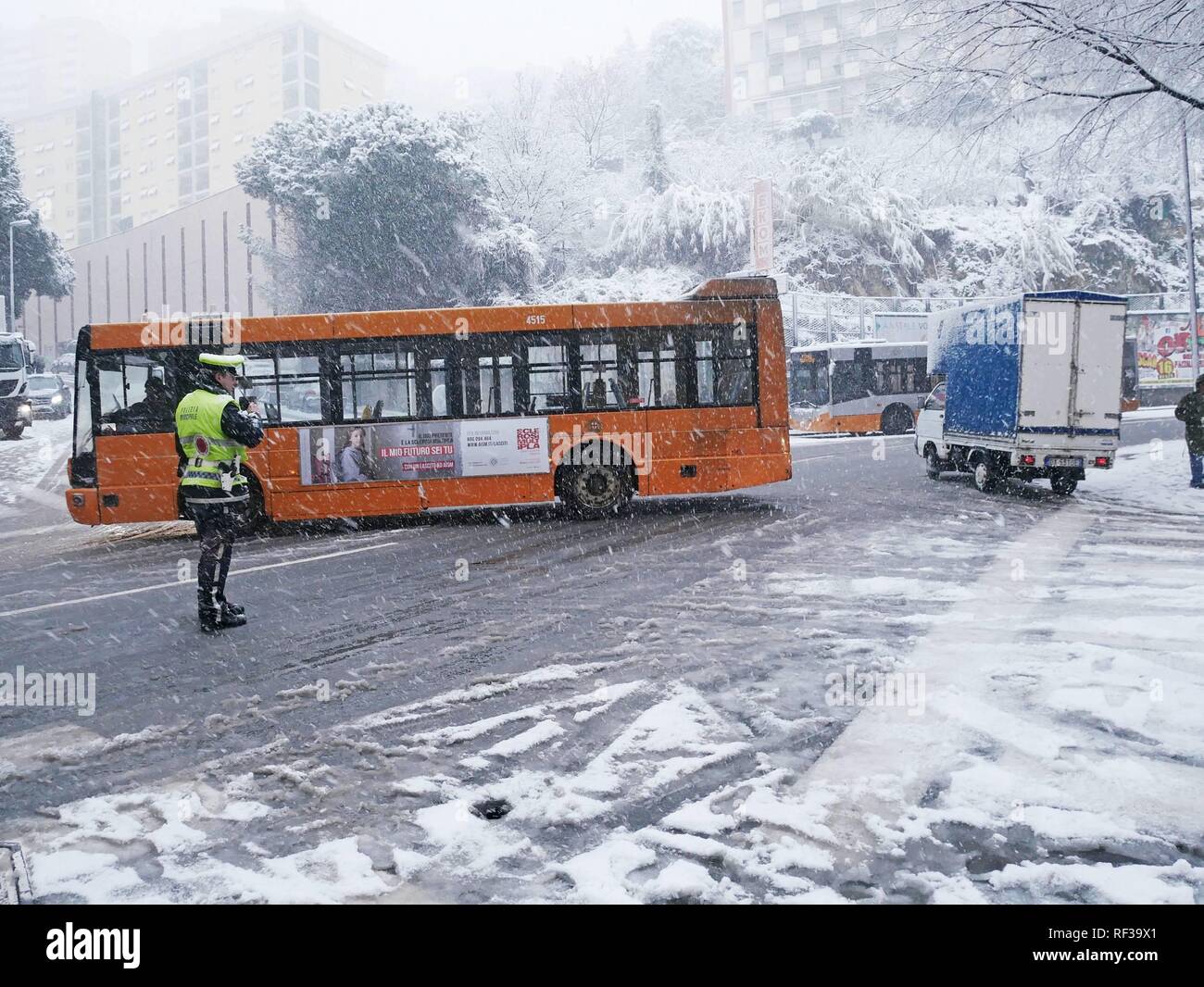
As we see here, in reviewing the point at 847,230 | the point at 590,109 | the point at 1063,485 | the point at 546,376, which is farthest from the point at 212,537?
the point at 590,109

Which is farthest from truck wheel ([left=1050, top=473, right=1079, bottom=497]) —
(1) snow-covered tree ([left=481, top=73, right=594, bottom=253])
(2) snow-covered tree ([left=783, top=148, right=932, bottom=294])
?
(2) snow-covered tree ([left=783, top=148, right=932, bottom=294])

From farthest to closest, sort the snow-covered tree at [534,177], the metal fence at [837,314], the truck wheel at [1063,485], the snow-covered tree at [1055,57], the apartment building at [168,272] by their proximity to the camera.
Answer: the apartment building at [168,272] → the snow-covered tree at [534,177] → the metal fence at [837,314] → the truck wheel at [1063,485] → the snow-covered tree at [1055,57]

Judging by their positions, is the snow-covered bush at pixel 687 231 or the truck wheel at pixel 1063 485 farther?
the snow-covered bush at pixel 687 231

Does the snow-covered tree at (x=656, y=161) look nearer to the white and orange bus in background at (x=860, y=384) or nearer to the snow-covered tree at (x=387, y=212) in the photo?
the snow-covered tree at (x=387, y=212)

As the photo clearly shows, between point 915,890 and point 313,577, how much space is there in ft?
25.0

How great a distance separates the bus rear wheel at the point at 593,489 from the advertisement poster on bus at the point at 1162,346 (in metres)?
Answer: 37.3

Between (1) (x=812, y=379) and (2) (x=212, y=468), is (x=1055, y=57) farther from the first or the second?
(1) (x=812, y=379)

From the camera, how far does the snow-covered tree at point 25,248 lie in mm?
48375

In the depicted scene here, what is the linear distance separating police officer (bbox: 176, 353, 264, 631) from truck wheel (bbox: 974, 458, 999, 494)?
1263 centimetres

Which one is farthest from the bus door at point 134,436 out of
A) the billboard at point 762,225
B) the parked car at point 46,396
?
the billboard at point 762,225

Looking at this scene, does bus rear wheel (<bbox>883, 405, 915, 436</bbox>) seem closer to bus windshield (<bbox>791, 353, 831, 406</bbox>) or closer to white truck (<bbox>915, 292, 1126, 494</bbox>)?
bus windshield (<bbox>791, 353, 831, 406</bbox>)

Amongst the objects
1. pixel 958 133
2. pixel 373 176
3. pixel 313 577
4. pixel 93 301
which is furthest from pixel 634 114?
pixel 313 577

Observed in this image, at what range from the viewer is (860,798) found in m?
3.99
